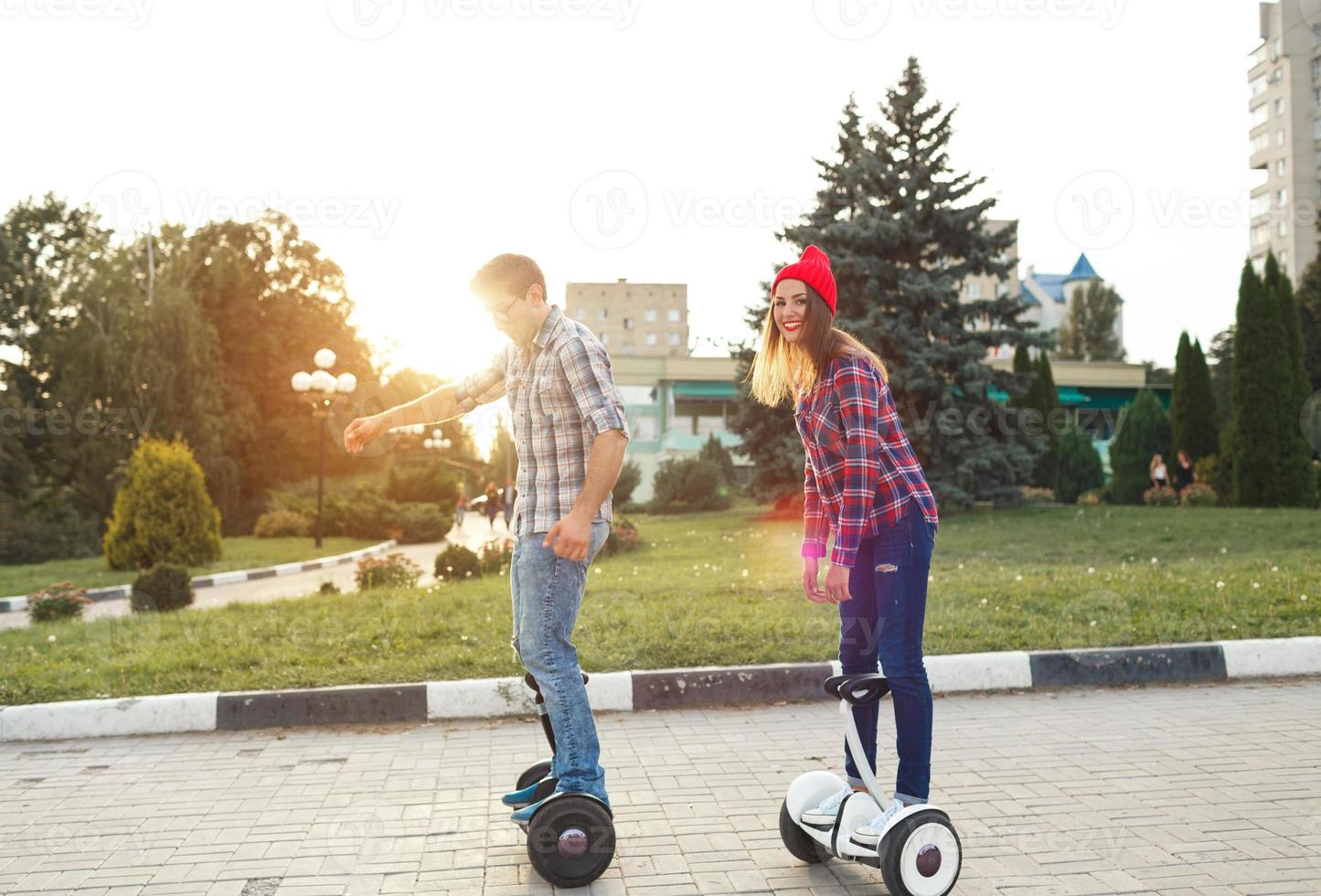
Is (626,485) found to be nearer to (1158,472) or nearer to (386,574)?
(1158,472)

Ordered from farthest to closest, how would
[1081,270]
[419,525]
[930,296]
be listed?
[1081,270] → [419,525] → [930,296]

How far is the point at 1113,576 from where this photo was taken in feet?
32.5

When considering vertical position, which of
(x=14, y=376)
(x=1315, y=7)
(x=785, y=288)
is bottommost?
(x=785, y=288)

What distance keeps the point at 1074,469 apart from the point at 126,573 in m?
25.3

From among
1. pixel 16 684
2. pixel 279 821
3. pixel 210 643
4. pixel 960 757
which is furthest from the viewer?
pixel 210 643

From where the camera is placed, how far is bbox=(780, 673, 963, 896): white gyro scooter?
3262 millimetres

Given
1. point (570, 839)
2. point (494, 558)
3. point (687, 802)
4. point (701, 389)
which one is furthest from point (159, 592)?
point (701, 389)

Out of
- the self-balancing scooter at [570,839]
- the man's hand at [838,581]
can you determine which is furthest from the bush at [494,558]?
the man's hand at [838,581]

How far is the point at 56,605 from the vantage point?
37.8 ft

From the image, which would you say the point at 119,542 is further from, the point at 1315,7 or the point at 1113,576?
the point at 1315,7

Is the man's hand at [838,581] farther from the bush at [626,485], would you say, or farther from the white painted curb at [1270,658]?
the bush at [626,485]

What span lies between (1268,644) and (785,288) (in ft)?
16.4

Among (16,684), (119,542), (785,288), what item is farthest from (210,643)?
(119,542)

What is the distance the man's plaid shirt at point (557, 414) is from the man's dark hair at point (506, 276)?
14 centimetres
